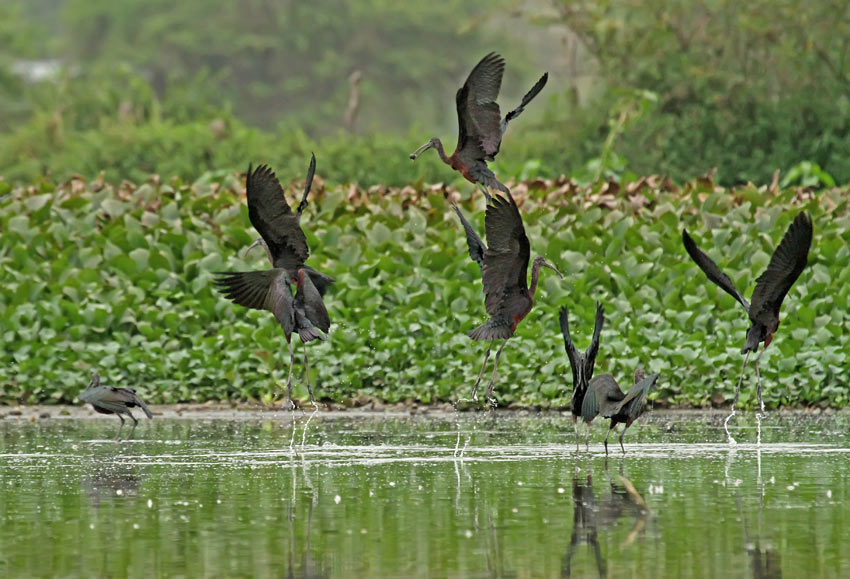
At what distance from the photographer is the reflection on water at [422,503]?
587cm

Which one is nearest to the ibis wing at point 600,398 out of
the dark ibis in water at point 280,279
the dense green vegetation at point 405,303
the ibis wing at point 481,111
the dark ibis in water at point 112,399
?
the dark ibis in water at point 280,279

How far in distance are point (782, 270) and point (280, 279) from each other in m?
3.06

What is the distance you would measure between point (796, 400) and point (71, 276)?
18.8 ft

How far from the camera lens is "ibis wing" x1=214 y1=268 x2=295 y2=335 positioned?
977cm

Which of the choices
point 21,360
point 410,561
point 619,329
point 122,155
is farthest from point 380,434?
point 122,155

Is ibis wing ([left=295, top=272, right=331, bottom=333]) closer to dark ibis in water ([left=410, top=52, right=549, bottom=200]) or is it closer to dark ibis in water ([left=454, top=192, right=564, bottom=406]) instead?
dark ibis in water ([left=454, top=192, right=564, bottom=406])

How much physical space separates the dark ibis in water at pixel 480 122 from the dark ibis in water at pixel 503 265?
16.8 inches

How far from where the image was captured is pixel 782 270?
9945 millimetres

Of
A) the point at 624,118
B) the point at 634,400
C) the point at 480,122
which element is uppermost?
the point at 624,118

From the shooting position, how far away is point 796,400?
12.1 metres

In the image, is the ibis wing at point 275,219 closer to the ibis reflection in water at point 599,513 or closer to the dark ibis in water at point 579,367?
the dark ibis in water at point 579,367

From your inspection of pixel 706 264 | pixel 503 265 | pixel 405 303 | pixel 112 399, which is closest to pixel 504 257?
pixel 503 265

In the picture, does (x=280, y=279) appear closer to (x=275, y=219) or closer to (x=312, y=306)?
(x=312, y=306)

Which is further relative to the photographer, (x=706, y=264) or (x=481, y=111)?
(x=481, y=111)
